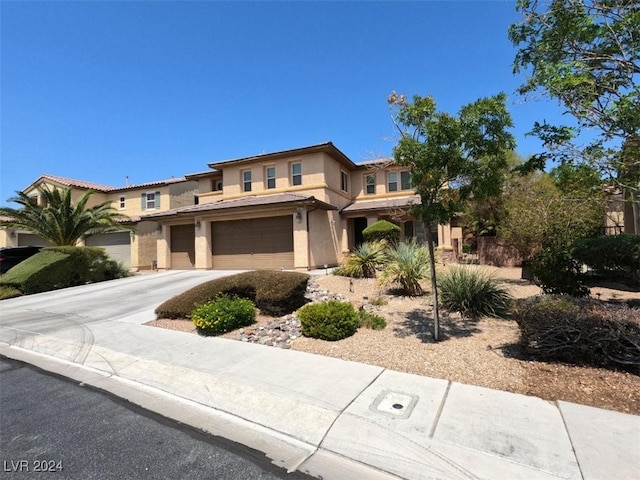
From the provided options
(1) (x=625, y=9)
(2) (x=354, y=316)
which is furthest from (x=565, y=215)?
(2) (x=354, y=316)

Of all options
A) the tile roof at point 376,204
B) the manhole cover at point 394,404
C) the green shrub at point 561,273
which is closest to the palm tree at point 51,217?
the tile roof at point 376,204

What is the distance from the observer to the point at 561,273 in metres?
7.60

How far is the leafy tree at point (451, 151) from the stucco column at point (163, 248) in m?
18.6

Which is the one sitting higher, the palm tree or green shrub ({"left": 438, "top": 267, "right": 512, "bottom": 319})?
the palm tree

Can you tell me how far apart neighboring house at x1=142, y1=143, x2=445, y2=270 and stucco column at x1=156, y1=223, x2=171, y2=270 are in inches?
2.2

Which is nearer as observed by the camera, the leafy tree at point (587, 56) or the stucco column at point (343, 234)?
the leafy tree at point (587, 56)

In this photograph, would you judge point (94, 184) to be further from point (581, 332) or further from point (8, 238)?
point (581, 332)

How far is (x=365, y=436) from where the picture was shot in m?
3.50

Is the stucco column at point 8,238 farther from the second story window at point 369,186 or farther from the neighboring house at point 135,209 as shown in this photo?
the second story window at point 369,186

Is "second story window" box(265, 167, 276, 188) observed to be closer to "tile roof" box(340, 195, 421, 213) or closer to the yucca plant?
"tile roof" box(340, 195, 421, 213)

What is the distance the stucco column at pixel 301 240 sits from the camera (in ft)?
54.5

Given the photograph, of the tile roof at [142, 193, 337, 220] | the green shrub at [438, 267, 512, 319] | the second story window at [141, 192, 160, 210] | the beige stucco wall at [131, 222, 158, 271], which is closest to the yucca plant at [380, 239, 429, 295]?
the green shrub at [438, 267, 512, 319]

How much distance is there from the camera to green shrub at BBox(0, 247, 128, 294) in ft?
45.9

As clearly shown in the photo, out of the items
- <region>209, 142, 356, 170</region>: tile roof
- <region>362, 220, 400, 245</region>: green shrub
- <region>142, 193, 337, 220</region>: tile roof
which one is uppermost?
<region>209, 142, 356, 170</region>: tile roof
